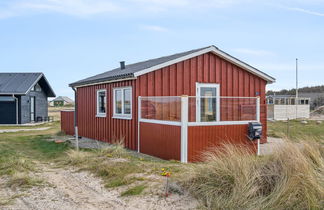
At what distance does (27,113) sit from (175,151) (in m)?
21.0

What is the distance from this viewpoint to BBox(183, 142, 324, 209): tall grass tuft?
4.42m

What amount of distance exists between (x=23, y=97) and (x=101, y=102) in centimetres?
1509

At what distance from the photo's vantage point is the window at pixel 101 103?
13031 millimetres

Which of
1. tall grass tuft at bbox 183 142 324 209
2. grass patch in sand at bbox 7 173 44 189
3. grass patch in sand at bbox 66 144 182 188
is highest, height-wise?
tall grass tuft at bbox 183 142 324 209

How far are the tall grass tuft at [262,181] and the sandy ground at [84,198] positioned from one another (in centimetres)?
38

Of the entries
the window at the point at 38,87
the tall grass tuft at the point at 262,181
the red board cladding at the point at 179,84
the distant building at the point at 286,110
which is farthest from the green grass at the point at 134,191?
the window at the point at 38,87

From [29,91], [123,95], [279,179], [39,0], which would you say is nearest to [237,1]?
[123,95]

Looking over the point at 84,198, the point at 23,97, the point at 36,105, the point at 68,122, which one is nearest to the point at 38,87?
the point at 36,105

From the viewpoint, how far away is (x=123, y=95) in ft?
37.6

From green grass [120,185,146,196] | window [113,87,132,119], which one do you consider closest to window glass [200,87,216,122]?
window [113,87,132,119]

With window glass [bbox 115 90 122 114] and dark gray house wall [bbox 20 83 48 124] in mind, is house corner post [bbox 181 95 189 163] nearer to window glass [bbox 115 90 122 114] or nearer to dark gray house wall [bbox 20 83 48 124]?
window glass [bbox 115 90 122 114]

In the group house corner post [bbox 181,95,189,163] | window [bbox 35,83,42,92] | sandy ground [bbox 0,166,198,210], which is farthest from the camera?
window [bbox 35,83,42,92]

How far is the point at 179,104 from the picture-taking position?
8.77 m

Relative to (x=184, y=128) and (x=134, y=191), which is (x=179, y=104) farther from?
(x=134, y=191)
